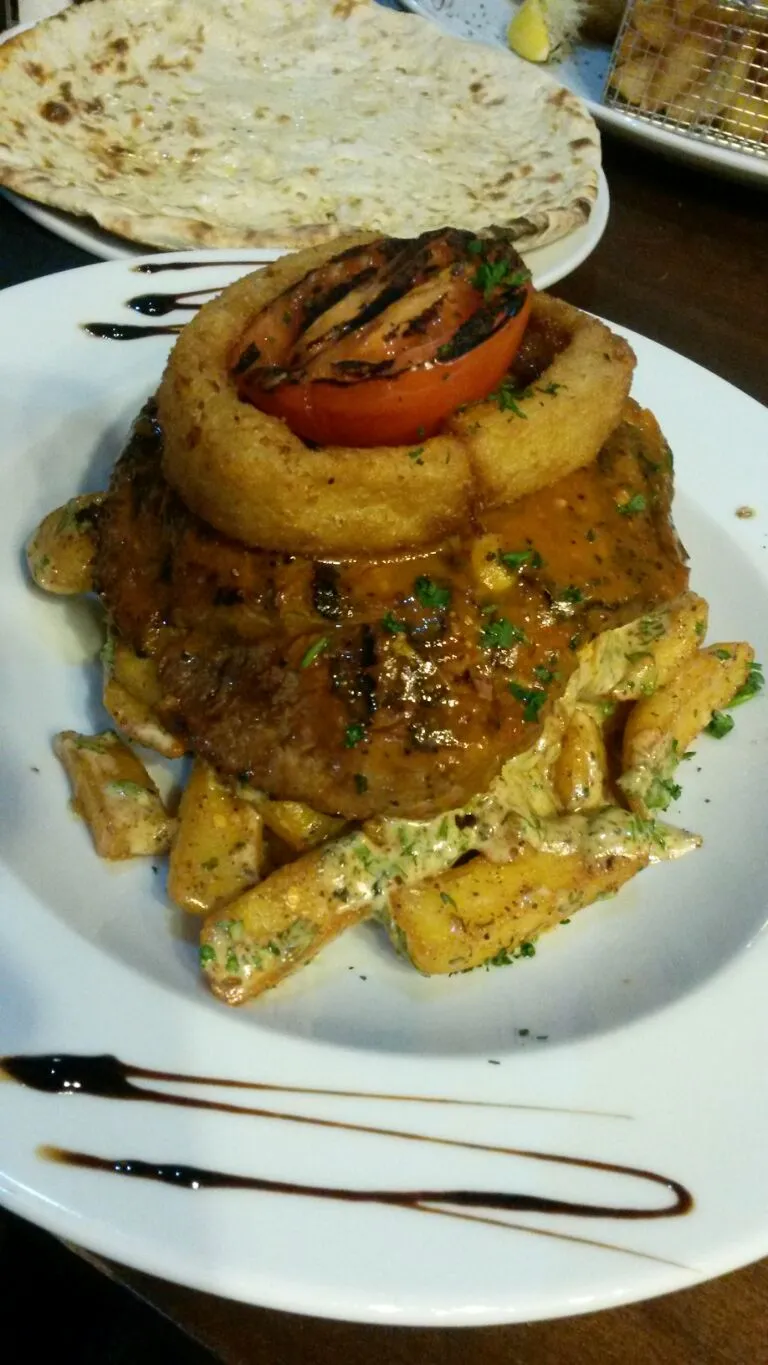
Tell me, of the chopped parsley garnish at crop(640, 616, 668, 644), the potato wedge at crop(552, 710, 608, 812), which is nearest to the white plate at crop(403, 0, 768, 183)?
the chopped parsley garnish at crop(640, 616, 668, 644)

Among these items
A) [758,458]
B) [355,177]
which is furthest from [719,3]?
[758,458]

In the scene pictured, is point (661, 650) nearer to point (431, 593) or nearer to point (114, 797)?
point (431, 593)

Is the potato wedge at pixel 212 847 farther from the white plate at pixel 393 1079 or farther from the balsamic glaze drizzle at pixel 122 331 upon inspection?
the balsamic glaze drizzle at pixel 122 331

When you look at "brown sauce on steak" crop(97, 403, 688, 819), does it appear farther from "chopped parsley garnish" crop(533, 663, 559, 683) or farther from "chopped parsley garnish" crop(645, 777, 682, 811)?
"chopped parsley garnish" crop(645, 777, 682, 811)

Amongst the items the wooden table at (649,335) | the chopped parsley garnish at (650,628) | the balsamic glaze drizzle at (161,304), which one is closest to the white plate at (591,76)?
the wooden table at (649,335)

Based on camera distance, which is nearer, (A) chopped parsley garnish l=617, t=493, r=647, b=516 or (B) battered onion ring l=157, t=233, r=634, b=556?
(B) battered onion ring l=157, t=233, r=634, b=556

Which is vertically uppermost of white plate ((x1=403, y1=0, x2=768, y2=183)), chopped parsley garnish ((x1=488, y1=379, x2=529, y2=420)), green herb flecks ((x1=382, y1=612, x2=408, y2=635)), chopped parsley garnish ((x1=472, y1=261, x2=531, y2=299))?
white plate ((x1=403, y1=0, x2=768, y2=183))
